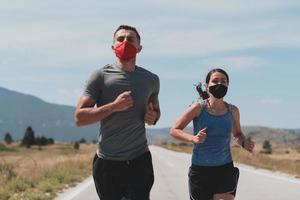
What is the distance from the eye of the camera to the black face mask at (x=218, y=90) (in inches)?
255

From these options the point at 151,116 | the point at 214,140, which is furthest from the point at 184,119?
the point at 151,116

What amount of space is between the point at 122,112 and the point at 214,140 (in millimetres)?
1361

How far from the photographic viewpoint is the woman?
6.43m

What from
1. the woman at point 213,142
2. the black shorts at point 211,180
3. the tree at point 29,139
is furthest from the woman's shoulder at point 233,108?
the tree at point 29,139

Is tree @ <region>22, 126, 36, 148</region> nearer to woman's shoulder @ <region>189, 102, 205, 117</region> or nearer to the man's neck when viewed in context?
woman's shoulder @ <region>189, 102, 205, 117</region>

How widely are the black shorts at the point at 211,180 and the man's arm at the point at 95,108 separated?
5.23ft

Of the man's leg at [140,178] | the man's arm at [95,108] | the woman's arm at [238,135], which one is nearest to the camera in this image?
the man's arm at [95,108]

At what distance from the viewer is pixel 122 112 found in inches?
211

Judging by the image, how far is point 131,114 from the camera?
5.38 metres

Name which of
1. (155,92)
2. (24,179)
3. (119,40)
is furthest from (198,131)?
(24,179)

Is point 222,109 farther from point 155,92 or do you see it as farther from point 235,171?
point 155,92

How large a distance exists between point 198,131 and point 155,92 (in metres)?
1.01

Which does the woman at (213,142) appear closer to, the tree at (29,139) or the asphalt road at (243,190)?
the asphalt road at (243,190)

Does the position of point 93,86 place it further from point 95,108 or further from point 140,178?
point 140,178
